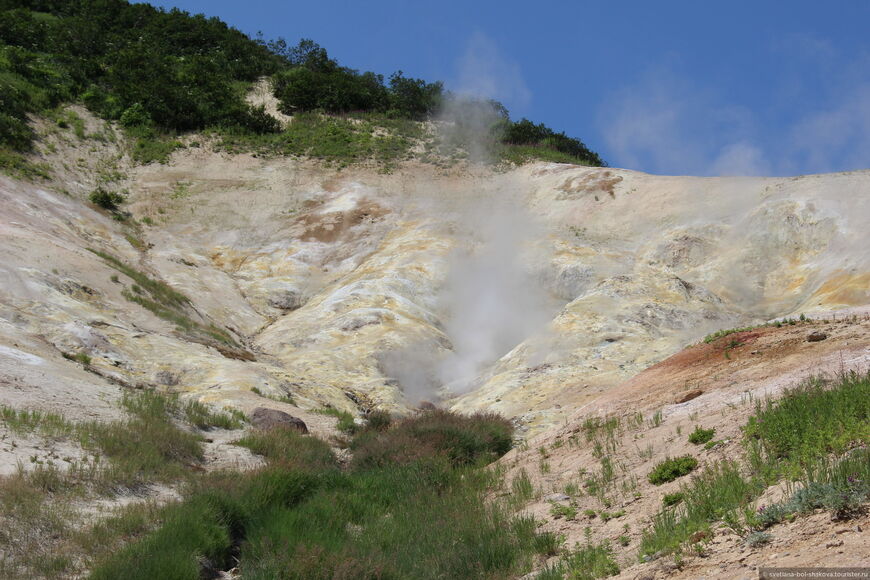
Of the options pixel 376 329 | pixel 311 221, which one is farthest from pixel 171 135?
pixel 376 329

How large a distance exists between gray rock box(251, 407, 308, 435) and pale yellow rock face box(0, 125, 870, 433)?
5.90ft

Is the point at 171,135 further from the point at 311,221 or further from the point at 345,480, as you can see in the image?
the point at 345,480

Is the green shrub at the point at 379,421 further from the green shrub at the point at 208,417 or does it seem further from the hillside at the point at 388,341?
the green shrub at the point at 208,417

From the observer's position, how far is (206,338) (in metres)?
23.3

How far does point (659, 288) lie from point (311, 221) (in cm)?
2237

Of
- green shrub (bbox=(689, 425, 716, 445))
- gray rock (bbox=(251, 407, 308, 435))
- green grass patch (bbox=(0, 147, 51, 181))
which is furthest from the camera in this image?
green grass patch (bbox=(0, 147, 51, 181))

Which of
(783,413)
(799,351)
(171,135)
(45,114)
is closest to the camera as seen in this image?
(783,413)

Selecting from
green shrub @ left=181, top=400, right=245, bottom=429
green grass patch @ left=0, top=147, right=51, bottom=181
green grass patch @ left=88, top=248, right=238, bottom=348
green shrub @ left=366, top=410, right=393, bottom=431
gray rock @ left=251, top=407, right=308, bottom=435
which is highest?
green grass patch @ left=0, top=147, right=51, bottom=181

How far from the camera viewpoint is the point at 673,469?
28.0 feet

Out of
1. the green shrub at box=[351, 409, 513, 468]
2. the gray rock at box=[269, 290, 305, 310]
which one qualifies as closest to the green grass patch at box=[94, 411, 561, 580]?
the green shrub at box=[351, 409, 513, 468]

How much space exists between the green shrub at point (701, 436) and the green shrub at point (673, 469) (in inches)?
21.4

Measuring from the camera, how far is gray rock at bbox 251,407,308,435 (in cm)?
1515

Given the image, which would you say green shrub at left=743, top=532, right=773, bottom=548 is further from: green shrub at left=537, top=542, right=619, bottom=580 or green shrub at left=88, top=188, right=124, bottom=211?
green shrub at left=88, top=188, right=124, bottom=211

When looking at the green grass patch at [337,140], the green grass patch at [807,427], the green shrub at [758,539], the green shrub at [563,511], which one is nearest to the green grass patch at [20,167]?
the green grass patch at [337,140]
